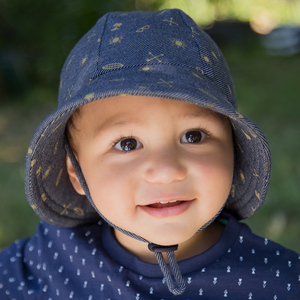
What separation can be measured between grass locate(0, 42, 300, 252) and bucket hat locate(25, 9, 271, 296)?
1081mm

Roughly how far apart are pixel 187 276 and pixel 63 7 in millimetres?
4038

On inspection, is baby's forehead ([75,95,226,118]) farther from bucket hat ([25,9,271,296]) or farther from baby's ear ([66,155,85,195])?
baby's ear ([66,155,85,195])

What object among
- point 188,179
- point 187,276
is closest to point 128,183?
point 188,179

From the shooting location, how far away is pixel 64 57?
4.81 metres

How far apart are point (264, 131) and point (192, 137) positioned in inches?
105

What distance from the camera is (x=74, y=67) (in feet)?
4.17

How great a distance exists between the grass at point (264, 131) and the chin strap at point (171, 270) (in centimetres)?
122

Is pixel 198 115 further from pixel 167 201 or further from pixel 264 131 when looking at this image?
pixel 264 131

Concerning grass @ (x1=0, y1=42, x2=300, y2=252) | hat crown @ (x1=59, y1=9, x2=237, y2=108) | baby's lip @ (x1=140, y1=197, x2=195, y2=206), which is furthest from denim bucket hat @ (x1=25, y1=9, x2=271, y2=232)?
grass @ (x1=0, y1=42, x2=300, y2=252)

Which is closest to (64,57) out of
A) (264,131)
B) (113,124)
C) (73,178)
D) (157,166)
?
(264,131)

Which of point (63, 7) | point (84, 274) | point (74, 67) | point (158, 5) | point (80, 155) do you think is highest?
point (74, 67)

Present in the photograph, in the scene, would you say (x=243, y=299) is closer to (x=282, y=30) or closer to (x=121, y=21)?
(x=121, y=21)

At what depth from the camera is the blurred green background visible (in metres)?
2.61

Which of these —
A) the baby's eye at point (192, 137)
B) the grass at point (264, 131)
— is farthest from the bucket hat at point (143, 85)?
the grass at point (264, 131)
